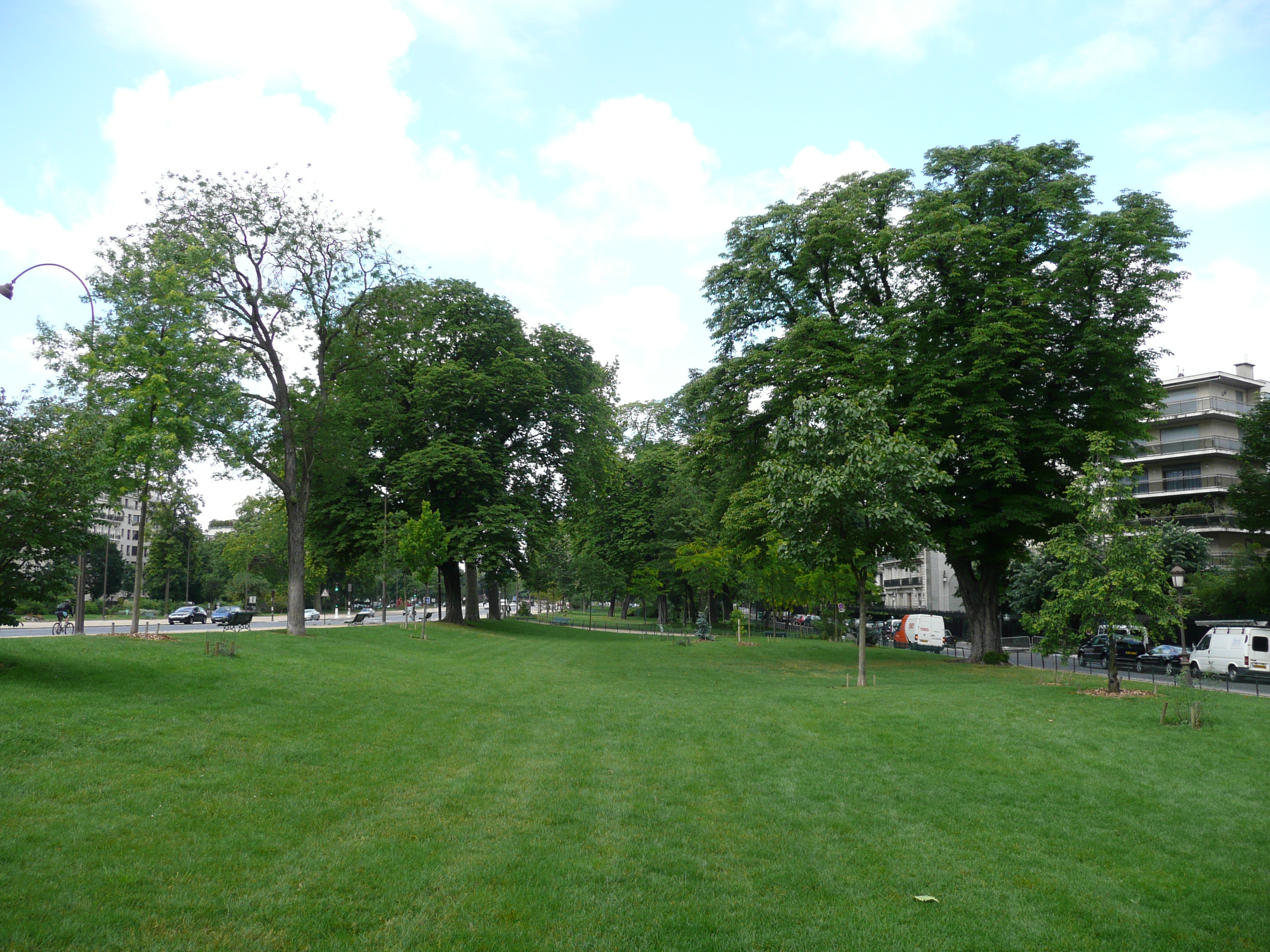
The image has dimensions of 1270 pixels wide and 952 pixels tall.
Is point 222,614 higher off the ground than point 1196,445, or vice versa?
point 1196,445

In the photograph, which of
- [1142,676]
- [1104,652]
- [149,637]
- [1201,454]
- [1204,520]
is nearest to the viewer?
[149,637]

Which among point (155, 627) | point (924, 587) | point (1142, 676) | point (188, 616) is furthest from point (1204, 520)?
point (188, 616)

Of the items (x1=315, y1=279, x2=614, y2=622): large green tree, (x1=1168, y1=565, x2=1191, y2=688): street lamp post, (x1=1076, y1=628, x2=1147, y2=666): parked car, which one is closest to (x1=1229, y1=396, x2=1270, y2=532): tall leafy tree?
(x1=1168, y1=565, x2=1191, y2=688): street lamp post

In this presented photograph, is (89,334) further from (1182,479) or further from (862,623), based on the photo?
(1182,479)

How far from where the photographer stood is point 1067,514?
2883cm

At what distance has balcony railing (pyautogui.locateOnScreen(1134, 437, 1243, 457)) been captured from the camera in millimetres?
62688

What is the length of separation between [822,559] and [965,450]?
363 inches

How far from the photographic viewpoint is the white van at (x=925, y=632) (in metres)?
50.9

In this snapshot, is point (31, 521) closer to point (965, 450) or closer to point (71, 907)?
point (71, 907)

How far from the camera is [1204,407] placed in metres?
63.7

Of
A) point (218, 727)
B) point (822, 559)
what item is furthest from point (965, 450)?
point (218, 727)

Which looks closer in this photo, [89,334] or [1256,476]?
[89,334]

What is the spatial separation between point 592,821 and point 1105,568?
18.7 m

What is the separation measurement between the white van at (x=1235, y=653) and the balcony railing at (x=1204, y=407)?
1352 inches
